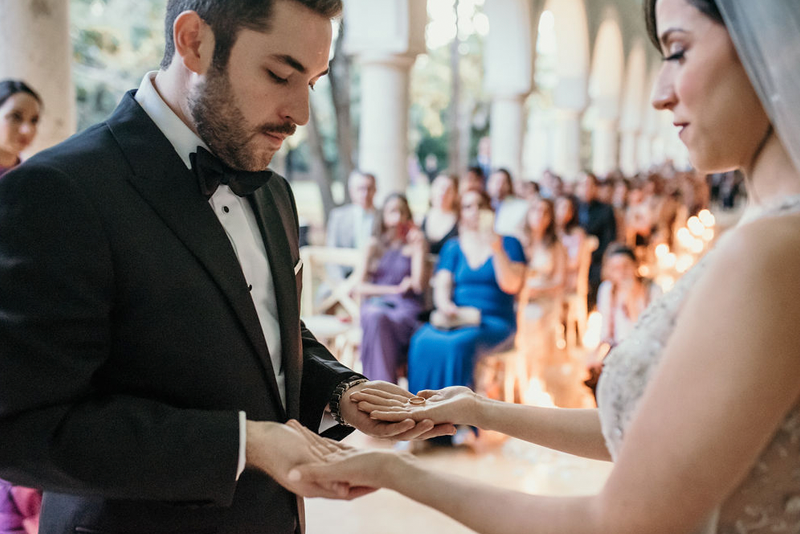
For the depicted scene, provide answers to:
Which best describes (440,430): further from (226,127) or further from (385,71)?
(385,71)

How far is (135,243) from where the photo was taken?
59.2 inches

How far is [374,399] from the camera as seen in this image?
1.91 m

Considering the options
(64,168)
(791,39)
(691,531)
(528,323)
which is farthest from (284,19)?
(528,323)

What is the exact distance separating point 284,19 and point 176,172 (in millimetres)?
398

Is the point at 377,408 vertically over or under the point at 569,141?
over

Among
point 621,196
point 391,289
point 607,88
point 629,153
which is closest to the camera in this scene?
point 391,289

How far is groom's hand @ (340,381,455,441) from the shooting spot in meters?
1.87

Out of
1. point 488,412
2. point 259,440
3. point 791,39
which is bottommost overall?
point 488,412

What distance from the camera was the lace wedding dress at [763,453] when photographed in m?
1.27

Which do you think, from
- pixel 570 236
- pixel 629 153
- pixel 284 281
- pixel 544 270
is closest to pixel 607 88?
pixel 629 153

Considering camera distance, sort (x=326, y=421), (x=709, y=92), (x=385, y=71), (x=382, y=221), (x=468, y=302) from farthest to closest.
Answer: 1. (x=385, y=71)
2. (x=382, y=221)
3. (x=468, y=302)
4. (x=326, y=421)
5. (x=709, y=92)

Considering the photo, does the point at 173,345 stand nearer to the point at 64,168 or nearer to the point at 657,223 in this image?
the point at 64,168

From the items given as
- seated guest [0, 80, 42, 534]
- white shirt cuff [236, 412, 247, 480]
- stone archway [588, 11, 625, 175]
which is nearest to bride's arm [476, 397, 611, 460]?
white shirt cuff [236, 412, 247, 480]

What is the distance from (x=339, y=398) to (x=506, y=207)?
237 inches
